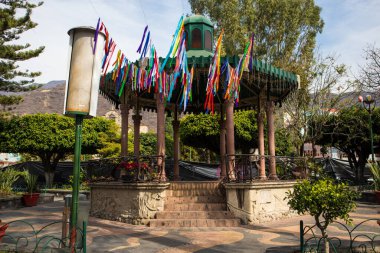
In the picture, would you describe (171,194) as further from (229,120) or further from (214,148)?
(214,148)

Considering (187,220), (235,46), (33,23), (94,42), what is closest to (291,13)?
(235,46)

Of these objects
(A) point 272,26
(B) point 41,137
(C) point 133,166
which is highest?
(A) point 272,26

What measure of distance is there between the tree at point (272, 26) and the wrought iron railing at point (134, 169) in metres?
17.5

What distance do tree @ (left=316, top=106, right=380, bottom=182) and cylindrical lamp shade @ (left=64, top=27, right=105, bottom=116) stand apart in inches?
964

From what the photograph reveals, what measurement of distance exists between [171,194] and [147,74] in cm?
448

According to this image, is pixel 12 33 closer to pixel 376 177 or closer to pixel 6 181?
pixel 6 181

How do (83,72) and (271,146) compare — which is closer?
(83,72)

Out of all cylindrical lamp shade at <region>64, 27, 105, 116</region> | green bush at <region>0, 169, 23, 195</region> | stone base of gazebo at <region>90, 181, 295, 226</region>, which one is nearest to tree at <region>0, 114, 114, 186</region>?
green bush at <region>0, 169, 23, 195</region>

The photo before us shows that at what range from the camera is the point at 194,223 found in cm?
1026

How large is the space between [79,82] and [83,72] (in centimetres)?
19

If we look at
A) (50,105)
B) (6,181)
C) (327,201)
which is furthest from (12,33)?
(50,105)

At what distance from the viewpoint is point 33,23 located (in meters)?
23.4

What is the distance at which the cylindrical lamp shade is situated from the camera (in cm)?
535

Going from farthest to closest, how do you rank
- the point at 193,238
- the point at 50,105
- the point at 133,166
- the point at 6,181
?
1. the point at 50,105
2. the point at 6,181
3. the point at 133,166
4. the point at 193,238
